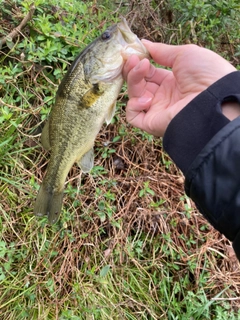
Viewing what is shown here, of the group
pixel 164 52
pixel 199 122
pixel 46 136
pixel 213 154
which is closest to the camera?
pixel 213 154

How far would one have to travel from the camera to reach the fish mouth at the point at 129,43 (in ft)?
6.61

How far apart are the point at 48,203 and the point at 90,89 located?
809mm

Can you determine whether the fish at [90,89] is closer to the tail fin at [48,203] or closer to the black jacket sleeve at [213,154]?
the tail fin at [48,203]

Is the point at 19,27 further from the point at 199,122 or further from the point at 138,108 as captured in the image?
the point at 199,122

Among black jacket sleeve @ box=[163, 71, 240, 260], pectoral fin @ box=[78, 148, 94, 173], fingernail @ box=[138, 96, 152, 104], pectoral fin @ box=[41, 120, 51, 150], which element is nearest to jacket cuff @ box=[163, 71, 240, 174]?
black jacket sleeve @ box=[163, 71, 240, 260]

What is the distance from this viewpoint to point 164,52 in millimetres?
2148

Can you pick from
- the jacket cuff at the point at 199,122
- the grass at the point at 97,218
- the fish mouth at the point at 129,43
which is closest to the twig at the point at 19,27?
the grass at the point at 97,218

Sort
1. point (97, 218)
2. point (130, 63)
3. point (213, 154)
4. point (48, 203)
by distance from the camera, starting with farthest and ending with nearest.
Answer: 1. point (97, 218)
2. point (48, 203)
3. point (130, 63)
4. point (213, 154)

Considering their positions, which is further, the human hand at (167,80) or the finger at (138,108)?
the finger at (138,108)

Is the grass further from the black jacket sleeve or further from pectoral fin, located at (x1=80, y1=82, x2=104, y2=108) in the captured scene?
the black jacket sleeve

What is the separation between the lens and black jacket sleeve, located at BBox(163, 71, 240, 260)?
1526mm

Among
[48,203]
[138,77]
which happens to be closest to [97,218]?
[48,203]

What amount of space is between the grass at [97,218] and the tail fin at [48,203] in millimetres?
538

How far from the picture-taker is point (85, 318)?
2770mm
